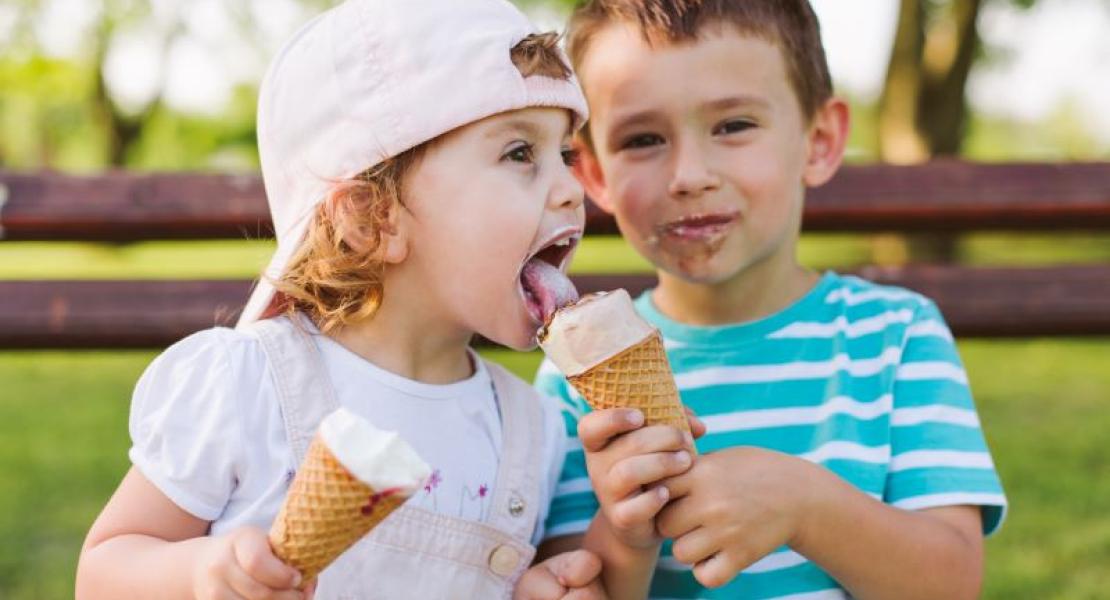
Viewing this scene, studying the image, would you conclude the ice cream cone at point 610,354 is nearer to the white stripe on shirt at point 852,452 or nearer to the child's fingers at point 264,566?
the child's fingers at point 264,566

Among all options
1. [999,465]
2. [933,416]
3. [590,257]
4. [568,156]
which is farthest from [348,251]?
[590,257]

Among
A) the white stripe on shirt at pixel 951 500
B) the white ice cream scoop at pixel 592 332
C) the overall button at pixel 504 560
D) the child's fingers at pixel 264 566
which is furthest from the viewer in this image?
the white stripe on shirt at pixel 951 500

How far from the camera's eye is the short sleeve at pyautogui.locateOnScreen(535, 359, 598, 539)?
2334 millimetres

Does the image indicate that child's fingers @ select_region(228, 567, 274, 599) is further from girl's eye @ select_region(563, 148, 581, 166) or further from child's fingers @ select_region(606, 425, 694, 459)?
girl's eye @ select_region(563, 148, 581, 166)

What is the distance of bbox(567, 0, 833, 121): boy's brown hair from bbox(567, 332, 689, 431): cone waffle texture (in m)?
0.79

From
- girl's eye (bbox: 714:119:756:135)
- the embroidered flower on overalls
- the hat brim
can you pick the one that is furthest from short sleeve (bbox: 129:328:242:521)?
girl's eye (bbox: 714:119:756:135)

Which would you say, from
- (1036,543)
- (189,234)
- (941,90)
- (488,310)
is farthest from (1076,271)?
(941,90)

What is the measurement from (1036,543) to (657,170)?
2658 millimetres

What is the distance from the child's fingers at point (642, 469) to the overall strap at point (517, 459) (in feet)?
1.28

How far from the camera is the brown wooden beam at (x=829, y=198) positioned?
3.48 m

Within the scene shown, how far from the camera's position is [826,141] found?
2605 mm

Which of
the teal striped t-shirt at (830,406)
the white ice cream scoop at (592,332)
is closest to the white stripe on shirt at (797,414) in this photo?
the teal striped t-shirt at (830,406)

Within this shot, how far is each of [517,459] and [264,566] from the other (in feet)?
2.27

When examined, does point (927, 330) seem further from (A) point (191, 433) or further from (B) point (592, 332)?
(A) point (191, 433)
